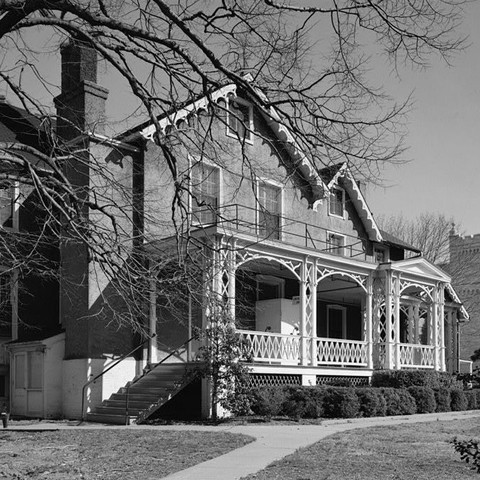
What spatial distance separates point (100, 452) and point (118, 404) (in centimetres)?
759

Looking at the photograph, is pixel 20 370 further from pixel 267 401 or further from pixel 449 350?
pixel 449 350

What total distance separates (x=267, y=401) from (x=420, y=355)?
37.1 feet

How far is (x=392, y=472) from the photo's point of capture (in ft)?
33.2

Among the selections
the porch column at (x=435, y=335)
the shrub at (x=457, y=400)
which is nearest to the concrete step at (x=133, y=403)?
the shrub at (x=457, y=400)

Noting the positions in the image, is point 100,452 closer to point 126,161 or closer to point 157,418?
point 157,418

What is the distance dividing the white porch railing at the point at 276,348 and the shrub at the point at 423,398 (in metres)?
3.53

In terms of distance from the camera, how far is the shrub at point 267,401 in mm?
19203

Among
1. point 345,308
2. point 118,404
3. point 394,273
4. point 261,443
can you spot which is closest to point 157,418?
point 118,404

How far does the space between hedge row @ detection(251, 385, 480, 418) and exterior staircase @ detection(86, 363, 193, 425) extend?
221 cm

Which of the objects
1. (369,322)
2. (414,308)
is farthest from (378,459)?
(414,308)

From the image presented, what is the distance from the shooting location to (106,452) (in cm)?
1264

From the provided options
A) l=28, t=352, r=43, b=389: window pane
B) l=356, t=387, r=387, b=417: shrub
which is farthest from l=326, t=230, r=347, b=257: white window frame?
l=28, t=352, r=43, b=389: window pane

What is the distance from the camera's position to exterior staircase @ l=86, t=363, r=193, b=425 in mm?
19031

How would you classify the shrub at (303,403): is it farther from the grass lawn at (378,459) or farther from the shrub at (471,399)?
the shrub at (471,399)
